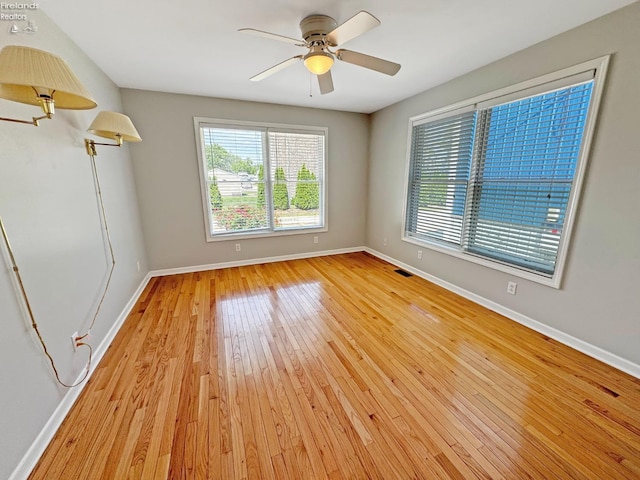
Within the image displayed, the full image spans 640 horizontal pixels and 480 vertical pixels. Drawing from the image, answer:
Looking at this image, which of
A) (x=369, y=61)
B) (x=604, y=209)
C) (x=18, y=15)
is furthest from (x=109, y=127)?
(x=604, y=209)

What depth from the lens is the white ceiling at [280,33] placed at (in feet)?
5.53

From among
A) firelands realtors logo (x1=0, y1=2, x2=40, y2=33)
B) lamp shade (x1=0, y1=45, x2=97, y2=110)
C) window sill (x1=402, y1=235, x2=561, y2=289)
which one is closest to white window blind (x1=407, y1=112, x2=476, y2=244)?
window sill (x1=402, y1=235, x2=561, y2=289)

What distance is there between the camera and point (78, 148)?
1938 mm

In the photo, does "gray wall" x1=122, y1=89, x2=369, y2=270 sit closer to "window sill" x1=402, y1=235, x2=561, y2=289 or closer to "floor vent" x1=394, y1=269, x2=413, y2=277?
"floor vent" x1=394, y1=269, x2=413, y2=277

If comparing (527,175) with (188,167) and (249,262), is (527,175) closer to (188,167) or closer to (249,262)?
(249,262)

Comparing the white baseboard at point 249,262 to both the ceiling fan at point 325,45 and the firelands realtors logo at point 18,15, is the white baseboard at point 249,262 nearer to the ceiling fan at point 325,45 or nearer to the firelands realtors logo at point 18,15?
the firelands realtors logo at point 18,15

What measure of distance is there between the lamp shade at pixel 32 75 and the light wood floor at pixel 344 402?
174 centimetres

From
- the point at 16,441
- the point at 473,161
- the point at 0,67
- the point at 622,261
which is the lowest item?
the point at 16,441

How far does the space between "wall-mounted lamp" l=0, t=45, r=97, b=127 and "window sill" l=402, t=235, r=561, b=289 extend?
3.39 meters

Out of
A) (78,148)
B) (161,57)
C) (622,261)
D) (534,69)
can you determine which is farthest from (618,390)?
(161,57)

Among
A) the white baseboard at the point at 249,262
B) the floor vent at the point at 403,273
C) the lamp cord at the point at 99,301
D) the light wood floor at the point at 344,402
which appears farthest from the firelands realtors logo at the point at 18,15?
the floor vent at the point at 403,273

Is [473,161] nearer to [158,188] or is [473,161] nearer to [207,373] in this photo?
[207,373]

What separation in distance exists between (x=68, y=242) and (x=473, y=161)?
3.67 m

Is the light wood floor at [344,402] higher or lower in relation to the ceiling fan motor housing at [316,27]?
lower
